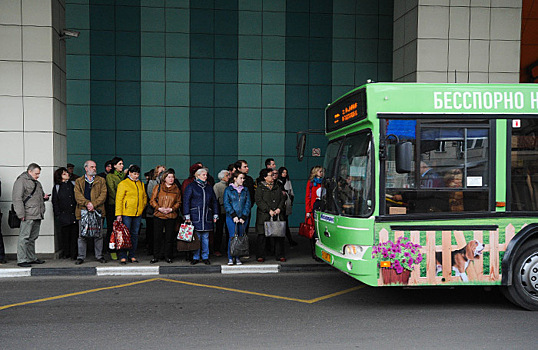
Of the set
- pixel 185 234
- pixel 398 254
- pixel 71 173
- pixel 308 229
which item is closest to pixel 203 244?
pixel 185 234

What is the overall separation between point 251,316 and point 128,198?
4.33 m

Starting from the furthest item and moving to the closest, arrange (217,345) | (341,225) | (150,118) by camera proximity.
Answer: (150,118)
(341,225)
(217,345)

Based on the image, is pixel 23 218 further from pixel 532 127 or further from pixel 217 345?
pixel 532 127

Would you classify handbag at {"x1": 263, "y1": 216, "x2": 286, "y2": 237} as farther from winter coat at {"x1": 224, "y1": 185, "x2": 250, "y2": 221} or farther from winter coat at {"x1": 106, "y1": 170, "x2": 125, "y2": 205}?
winter coat at {"x1": 106, "y1": 170, "x2": 125, "y2": 205}

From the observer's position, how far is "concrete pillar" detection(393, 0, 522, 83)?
1073 cm

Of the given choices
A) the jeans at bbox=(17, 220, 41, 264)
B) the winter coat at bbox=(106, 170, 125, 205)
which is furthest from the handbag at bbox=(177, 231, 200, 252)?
the jeans at bbox=(17, 220, 41, 264)

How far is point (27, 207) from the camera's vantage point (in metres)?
8.94

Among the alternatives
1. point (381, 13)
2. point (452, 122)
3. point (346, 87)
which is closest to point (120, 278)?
point (452, 122)

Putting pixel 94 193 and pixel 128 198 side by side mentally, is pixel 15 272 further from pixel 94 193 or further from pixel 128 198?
pixel 128 198

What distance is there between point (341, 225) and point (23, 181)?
6136mm

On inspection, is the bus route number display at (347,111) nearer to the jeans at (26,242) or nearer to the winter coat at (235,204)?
the winter coat at (235,204)

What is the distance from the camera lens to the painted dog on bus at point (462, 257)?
6180mm

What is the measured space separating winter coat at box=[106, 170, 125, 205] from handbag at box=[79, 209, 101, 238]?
784 mm

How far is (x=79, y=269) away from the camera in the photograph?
8.80m
